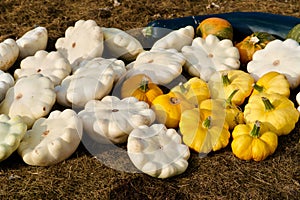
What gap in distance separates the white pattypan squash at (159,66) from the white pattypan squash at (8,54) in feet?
4.06

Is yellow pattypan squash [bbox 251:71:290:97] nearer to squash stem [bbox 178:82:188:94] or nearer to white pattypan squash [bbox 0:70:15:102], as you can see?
squash stem [bbox 178:82:188:94]

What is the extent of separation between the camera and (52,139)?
14.4ft

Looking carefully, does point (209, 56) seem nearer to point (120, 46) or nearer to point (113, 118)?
point (120, 46)

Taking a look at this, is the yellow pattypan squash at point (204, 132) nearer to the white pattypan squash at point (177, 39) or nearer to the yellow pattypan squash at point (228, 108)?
the yellow pattypan squash at point (228, 108)

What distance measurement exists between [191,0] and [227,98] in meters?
2.96

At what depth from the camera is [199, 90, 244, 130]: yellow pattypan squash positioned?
471 cm

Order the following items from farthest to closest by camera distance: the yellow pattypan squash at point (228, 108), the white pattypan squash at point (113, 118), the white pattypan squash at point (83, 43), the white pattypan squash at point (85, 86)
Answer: the white pattypan squash at point (83, 43)
the white pattypan squash at point (85, 86)
the yellow pattypan squash at point (228, 108)
the white pattypan squash at point (113, 118)

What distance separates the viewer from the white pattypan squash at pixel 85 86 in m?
4.89

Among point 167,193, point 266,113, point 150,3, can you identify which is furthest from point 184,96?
point 150,3

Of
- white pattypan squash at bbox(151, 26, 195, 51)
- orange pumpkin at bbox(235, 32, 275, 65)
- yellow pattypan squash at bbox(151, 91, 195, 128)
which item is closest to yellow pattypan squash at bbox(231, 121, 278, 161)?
yellow pattypan squash at bbox(151, 91, 195, 128)

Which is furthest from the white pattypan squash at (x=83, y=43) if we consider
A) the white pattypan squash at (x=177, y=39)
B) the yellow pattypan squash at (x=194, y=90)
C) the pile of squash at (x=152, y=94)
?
the yellow pattypan squash at (x=194, y=90)

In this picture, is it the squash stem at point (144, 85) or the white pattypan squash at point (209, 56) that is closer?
the squash stem at point (144, 85)

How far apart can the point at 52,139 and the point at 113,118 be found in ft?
1.78

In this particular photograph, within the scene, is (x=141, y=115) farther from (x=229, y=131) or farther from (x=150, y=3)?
(x=150, y=3)
